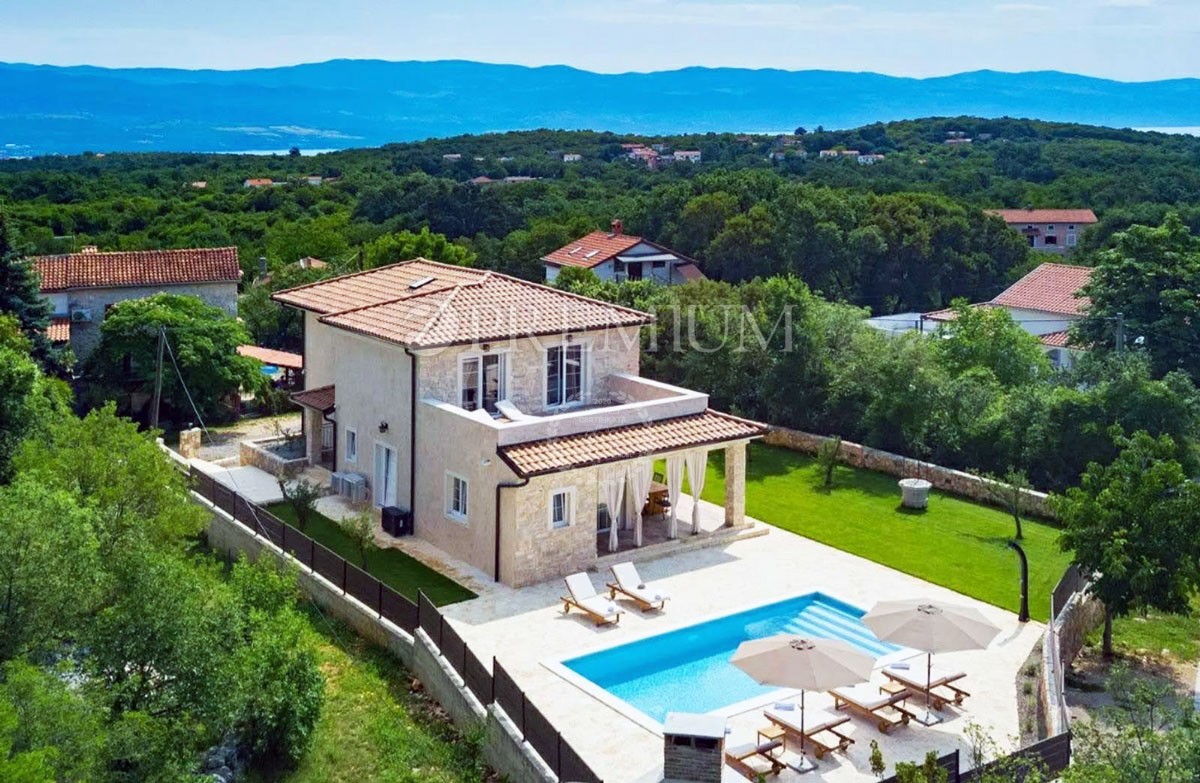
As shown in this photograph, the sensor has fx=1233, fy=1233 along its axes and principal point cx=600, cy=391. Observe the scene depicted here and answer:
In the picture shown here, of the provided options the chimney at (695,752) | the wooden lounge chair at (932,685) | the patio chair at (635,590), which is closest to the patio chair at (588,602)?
the patio chair at (635,590)

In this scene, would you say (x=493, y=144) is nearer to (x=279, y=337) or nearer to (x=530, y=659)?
(x=279, y=337)

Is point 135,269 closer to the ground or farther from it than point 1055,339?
farther from it

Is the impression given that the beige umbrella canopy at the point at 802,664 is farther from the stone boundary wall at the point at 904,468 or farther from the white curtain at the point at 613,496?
the stone boundary wall at the point at 904,468

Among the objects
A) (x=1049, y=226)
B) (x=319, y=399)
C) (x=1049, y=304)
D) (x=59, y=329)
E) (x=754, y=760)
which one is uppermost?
(x=1049, y=226)

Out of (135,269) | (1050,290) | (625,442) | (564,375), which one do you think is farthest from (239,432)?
(1050,290)

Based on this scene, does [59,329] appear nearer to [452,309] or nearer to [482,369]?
[452,309]

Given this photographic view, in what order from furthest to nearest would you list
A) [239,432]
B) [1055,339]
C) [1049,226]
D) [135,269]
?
[1049,226]
[1055,339]
[135,269]
[239,432]
